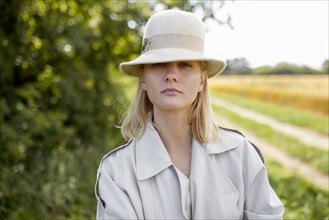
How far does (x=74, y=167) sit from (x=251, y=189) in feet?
12.5

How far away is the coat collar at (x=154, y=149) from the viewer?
2.20 m

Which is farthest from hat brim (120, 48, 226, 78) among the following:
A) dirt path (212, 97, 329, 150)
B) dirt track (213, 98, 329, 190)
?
dirt path (212, 97, 329, 150)

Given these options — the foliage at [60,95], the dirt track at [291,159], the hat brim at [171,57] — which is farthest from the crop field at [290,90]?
the hat brim at [171,57]

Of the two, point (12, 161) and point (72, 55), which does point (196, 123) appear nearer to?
point (12, 161)

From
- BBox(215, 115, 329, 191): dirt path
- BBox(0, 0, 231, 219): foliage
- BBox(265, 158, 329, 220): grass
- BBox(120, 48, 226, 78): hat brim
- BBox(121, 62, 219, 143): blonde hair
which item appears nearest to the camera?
BBox(120, 48, 226, 78): hat brim

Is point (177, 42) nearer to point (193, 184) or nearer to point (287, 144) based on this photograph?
point (193, 184)

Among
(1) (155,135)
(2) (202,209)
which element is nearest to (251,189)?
(2) (202,209)

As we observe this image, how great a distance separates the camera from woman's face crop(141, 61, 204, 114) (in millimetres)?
2131

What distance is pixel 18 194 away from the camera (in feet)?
15.6

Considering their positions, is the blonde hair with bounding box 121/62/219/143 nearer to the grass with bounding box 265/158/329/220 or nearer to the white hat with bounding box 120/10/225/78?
the white hat with bounding box 120/10/225/78

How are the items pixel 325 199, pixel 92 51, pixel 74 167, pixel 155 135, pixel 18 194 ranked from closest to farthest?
pixel 155 135, pixel 18 194, pixel 325 199, pixel 74 167, pixel 92 51

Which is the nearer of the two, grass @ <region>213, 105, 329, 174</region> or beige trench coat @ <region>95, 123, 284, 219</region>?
beige trench coat @ <region>95, 123, 284, 219</region>

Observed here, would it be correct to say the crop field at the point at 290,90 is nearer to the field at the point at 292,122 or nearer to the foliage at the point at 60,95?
the field at the point at 292,122

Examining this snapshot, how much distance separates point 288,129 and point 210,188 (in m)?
7.39
